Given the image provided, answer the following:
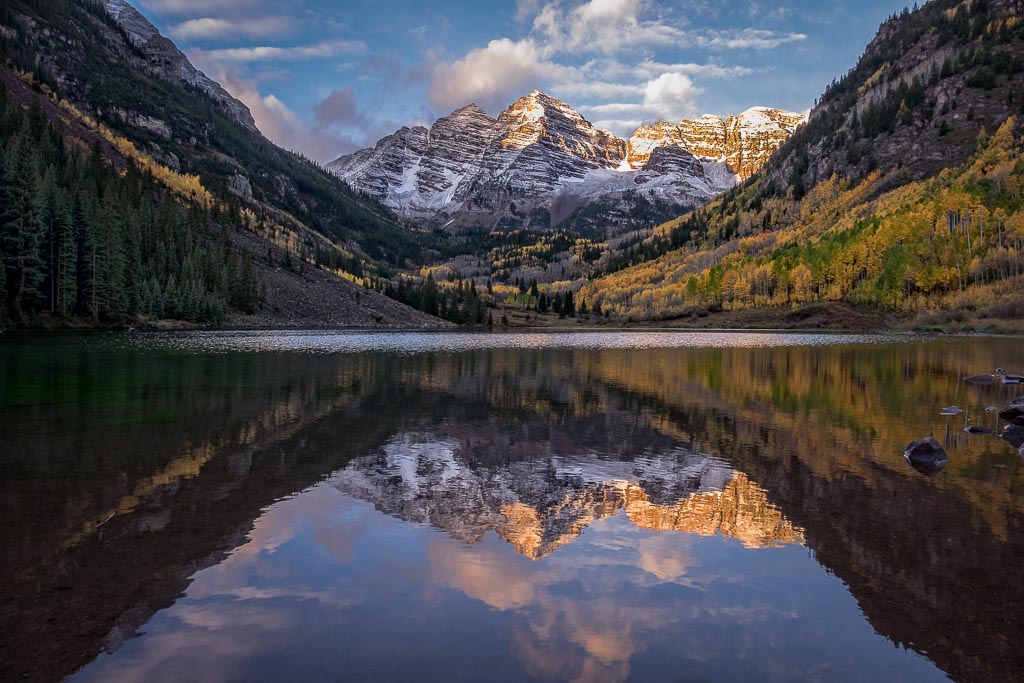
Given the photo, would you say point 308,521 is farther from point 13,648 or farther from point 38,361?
point 38,361

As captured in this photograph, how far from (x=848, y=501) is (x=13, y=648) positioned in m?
15.0

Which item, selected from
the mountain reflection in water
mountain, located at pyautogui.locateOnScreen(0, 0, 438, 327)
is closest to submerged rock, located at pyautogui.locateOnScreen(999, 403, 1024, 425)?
the mountain reflection in water

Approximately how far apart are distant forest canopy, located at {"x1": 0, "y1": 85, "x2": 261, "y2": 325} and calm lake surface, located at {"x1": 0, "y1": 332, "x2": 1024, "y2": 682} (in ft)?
276

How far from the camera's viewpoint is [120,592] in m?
8.69

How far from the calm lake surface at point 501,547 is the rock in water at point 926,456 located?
35 cm

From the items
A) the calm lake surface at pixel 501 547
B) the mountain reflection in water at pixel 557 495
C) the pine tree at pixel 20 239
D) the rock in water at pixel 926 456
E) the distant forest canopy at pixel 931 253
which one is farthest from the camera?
the distant forest canopy at pixel 931 253

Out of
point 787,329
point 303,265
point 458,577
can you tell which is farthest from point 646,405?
point 303,265

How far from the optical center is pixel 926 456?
57.1 feet

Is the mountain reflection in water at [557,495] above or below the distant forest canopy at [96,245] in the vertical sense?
below

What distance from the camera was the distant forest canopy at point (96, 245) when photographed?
294ft

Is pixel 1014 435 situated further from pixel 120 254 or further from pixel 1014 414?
pixel 120 254

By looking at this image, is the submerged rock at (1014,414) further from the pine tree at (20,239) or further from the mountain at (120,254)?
the pine tree at (20,239)

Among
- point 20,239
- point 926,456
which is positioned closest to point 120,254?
point 20,239

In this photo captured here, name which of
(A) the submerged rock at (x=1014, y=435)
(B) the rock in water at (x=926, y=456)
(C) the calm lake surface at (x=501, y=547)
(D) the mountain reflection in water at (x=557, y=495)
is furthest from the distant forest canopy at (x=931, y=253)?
(D) the mountain reflection in water at (x=557, y=495)
